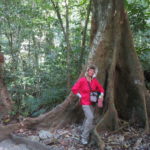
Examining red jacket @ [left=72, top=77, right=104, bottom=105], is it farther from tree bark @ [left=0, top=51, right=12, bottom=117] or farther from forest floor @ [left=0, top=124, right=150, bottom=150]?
tree bark @ [left=0, top=51, right=12, bottom=117]

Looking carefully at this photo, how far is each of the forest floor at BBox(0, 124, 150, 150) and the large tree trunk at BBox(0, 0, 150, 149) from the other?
23 cm

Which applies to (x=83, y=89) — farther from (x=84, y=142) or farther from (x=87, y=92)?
(x=84, y=142)

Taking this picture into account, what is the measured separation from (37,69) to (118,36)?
481 centimetres

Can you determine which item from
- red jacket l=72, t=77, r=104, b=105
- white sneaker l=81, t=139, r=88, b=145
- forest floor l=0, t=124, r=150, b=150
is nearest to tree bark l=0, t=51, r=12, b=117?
forest floor l=0, t=124, r=150, b=150

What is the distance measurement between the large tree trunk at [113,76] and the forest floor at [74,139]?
233 mm

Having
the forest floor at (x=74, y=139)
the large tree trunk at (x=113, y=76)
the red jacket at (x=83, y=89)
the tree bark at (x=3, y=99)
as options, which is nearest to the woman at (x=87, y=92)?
the red jacket at (x=83, y=89)

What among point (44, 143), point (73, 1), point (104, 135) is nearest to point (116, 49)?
point (104, 135)

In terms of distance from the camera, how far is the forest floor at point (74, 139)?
4586 millimetres

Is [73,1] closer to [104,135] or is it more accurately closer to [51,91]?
[51,91]

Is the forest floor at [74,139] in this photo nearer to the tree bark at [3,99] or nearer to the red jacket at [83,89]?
the red jacket at [83,89]

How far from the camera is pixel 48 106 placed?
7.87 m

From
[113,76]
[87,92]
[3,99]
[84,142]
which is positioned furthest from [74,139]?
[3,99]

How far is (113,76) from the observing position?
5801mm

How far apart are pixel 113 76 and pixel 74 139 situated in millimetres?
2030
